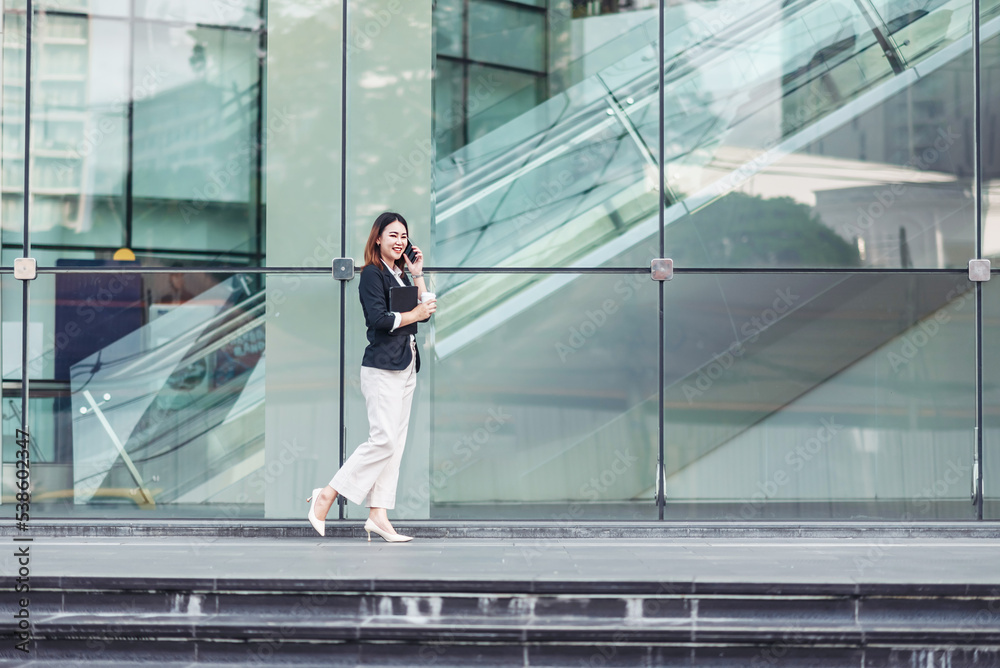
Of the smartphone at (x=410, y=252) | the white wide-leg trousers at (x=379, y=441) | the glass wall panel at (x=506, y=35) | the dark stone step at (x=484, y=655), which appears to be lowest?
the dark stone step at (x=484, y=655)

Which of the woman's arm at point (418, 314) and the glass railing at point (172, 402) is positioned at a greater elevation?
the woman's arm at point (418, 314)

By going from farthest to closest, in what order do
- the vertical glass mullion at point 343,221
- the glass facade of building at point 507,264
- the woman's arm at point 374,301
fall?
1. the glass facade of building at point 507,264
2. the vertical glass mullion at point 343,221
3. the woman's arm at point 374,301

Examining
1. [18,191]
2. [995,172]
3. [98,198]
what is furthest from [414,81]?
[995,172]

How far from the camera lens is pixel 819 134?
6.80 metres

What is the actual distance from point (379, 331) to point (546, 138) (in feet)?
7.23

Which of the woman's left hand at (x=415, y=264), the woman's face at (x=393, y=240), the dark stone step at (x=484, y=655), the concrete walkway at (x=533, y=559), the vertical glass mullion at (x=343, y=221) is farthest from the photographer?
the vertical glass mullion at (x=343, y=221)

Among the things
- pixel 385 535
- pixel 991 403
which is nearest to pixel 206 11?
pixel 385 535

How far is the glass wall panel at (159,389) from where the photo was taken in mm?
6633

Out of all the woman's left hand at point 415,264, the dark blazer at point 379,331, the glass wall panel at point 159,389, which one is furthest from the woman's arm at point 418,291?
the glass wall panel at point 159,389

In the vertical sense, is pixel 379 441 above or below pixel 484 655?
above

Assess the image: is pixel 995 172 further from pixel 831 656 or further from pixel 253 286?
pixel 253 286

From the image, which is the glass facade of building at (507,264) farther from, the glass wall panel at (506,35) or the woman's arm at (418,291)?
the woman's arm at (418,291)

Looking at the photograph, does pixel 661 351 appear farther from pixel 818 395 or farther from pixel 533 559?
pixel 533 559

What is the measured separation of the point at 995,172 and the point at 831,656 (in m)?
4.13
